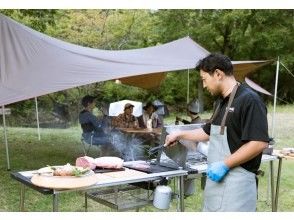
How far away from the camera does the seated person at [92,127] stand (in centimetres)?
612

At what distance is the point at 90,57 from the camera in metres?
4.97

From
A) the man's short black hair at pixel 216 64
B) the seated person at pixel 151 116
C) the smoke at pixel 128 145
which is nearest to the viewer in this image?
the man's short black hair at pixel 216 64

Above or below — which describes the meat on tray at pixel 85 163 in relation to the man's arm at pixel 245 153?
below

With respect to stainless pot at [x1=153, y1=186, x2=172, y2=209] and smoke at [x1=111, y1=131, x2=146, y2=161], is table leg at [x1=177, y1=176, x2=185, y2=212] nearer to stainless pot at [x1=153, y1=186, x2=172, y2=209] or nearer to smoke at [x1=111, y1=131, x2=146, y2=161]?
stainless pot at [x1=153, y1=186, x2=172, y2=209]

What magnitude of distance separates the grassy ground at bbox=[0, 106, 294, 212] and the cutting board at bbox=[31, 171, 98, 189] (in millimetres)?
1531

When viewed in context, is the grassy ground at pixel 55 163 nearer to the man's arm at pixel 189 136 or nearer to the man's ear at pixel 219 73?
the man's arm at pixel 189 136

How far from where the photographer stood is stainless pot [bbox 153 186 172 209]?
294 centimetres

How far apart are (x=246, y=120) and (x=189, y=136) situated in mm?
611

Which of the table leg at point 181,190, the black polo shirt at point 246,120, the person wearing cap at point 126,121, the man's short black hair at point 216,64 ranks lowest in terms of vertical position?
the table leg at point 181,190

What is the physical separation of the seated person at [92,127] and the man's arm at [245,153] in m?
3.91

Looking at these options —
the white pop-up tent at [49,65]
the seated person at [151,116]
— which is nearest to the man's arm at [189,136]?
the white pop-up tent at [49,65]

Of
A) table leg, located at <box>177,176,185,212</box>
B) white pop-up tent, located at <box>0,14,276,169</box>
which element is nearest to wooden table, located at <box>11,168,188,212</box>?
table leg, located at <box>177,176,185,212</box>
